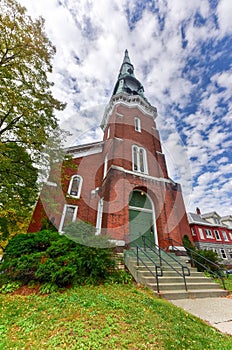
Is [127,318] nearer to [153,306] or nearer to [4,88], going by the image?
[153,306]

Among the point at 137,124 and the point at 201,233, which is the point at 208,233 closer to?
the point at 201,233

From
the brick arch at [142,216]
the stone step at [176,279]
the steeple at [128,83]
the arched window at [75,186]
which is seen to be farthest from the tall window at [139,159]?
the steeple at [128,83]

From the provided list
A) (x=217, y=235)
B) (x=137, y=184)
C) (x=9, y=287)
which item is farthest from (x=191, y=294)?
(x=217, y=235)

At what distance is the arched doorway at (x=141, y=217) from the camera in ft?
33.8

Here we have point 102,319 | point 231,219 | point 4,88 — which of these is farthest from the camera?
point 231,219

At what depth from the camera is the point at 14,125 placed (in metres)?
6.89

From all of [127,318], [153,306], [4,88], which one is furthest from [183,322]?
[4,88]

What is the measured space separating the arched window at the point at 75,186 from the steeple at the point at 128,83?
34.4 feet

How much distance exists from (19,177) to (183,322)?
7236 millimetres

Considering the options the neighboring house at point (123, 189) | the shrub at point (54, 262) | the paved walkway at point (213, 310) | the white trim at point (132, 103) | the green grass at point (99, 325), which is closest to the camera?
the green grass at point (99, 325)

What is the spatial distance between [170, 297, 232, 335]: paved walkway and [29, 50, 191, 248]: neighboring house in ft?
13.7

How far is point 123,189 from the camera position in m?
10.3

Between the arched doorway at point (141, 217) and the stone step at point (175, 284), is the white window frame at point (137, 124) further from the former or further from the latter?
the stone step at point (175, 284)

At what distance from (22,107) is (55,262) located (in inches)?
229
